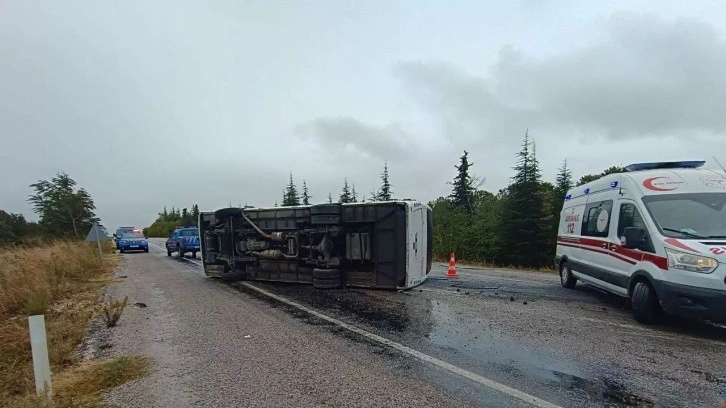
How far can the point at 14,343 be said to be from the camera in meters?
6.00

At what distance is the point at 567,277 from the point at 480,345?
217 inches

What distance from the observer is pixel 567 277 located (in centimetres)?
988

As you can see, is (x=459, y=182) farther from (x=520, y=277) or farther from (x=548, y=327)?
(x=548, y=327)

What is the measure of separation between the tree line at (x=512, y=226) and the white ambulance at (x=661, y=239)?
52.1 feet

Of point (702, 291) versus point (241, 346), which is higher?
point (702, 291)

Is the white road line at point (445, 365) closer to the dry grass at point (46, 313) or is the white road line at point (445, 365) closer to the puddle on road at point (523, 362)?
the puddle on road at point (523, 362)

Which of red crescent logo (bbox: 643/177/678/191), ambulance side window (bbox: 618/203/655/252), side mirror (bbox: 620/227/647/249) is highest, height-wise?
red crescent logo (bbox: 643/177/678/191)

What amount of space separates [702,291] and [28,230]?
39.3 meters

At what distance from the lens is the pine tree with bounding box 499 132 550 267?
933 inches

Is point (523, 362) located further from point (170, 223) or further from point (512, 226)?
point (170, 223)

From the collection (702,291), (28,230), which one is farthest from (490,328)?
(28,230)

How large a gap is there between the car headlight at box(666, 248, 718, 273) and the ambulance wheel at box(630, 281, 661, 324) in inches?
24.8

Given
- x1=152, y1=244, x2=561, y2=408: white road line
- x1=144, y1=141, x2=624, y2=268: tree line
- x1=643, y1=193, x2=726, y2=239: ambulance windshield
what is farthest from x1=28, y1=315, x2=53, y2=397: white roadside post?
x1=144, y1=141, x2=624, y2=268: tree line

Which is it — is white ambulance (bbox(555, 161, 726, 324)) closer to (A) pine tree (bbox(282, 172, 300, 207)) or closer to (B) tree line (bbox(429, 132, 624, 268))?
(B) tree line (bbox(429, 132, 624, 268))
